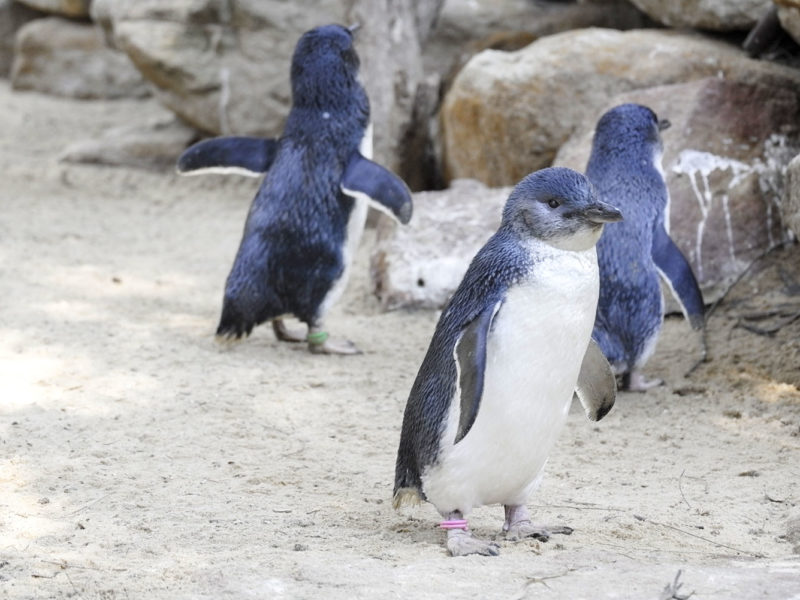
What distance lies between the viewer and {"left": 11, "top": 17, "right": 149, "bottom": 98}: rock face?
451 inches

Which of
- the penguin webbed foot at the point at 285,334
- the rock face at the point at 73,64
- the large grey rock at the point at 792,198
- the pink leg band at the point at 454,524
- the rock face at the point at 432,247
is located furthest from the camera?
the rock face at the point at 73,64

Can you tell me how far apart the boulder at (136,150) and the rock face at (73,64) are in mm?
2163

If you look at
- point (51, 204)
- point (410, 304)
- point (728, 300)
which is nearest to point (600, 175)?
point (728, 300)

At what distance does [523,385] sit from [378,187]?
7.44 ft

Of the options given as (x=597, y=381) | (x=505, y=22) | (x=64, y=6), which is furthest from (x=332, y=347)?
(x=64, y=6)

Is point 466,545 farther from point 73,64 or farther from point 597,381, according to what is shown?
point 73,64

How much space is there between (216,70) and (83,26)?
11.0 feet

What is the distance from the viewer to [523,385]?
3104 millimetres

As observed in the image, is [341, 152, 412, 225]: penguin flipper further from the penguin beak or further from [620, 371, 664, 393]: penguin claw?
the penguin beak

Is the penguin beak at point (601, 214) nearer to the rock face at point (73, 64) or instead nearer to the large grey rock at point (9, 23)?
the rock face at point (73, 64)

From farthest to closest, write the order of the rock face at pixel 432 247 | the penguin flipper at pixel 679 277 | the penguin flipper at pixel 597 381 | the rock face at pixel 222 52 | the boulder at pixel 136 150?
the boulder at pixel 136 150 < the rock face at pixel 222 52 < the rock face at pixel 432 247 < the penguin flipper at pixel 679 277 < the penguin flipper at pixel 597 381

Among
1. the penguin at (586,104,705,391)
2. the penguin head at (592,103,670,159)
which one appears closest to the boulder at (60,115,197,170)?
the penguin head at (592,103,670,159)

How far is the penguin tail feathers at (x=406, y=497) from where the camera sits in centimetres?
334

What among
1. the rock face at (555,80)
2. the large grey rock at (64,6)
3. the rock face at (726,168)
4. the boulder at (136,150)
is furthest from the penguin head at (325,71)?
the large grey rock at (64,6)
